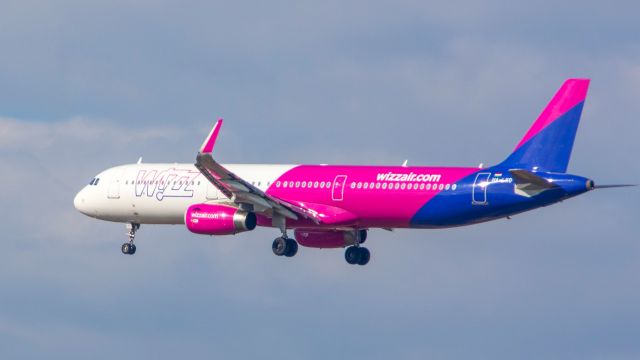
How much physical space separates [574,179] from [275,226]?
15.4m

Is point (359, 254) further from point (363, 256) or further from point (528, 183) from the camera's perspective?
point (528, 183)

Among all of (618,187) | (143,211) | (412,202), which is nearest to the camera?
(618,187)

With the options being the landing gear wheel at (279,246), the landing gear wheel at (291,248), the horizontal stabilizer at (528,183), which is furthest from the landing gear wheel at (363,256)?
the horizontal stabilizer at (528,183)

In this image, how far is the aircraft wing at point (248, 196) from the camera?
252ft

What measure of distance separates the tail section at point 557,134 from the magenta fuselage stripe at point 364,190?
282cm

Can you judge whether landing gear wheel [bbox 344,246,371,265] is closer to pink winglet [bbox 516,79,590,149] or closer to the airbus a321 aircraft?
the airbus a321 aircraft

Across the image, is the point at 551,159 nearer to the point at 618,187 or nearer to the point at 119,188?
the point at 618,187

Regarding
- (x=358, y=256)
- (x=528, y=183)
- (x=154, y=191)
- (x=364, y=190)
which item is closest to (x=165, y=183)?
(x=154, y=191)

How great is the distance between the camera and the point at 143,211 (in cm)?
8469

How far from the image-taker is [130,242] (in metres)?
87.2

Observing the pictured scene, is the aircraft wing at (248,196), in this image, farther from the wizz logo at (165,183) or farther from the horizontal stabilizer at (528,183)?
the horizontal stabilizer at (528,183)

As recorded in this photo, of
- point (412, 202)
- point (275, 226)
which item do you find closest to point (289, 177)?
point (275, 226)

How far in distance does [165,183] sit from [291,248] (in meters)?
7.48

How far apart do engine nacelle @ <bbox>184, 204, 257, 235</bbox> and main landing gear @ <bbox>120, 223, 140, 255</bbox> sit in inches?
302
